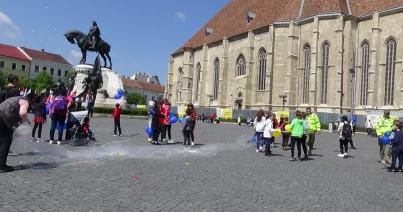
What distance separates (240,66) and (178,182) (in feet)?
165

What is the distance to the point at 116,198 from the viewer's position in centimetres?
675

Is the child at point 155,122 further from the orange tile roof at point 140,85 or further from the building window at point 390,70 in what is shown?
the orange tile roof at point 140,85

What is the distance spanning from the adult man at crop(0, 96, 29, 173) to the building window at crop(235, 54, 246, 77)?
161 ft

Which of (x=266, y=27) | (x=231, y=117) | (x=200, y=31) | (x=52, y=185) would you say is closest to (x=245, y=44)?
(x=266, y=27)

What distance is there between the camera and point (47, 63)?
94000 millimetres

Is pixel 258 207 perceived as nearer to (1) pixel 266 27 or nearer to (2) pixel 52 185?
(2) pixel 52 185

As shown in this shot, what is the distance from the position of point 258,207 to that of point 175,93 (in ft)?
215

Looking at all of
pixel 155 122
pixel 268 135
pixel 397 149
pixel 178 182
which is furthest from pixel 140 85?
pixel 178 182

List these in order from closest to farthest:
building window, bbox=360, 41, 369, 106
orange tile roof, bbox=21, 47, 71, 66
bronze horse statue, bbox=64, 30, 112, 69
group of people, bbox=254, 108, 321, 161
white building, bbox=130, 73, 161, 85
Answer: group of people, bbox=254, 108, 321, 161 → bronze horse statue, bbox=64, 30, 112, 69 → building window, bbox=360, 41, 369, 106 → orange tile roof, bbox=21, 47, 71, 66 → white building, bbox=130, 73, 161, 85

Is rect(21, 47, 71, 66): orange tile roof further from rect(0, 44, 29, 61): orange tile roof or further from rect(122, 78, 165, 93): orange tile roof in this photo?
rect(122, 78, 165, 93): orange tile roof

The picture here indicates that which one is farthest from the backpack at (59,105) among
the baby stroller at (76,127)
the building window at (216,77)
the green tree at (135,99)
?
the green tree at (135,99)

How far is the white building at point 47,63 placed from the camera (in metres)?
90.6

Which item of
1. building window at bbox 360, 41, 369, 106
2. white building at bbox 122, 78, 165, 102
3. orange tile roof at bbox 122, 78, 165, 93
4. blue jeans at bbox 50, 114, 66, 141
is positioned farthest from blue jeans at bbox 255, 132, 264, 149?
orange tile roof at bbox 122, 78, 165, 93

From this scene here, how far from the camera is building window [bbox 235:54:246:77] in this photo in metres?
57.1
